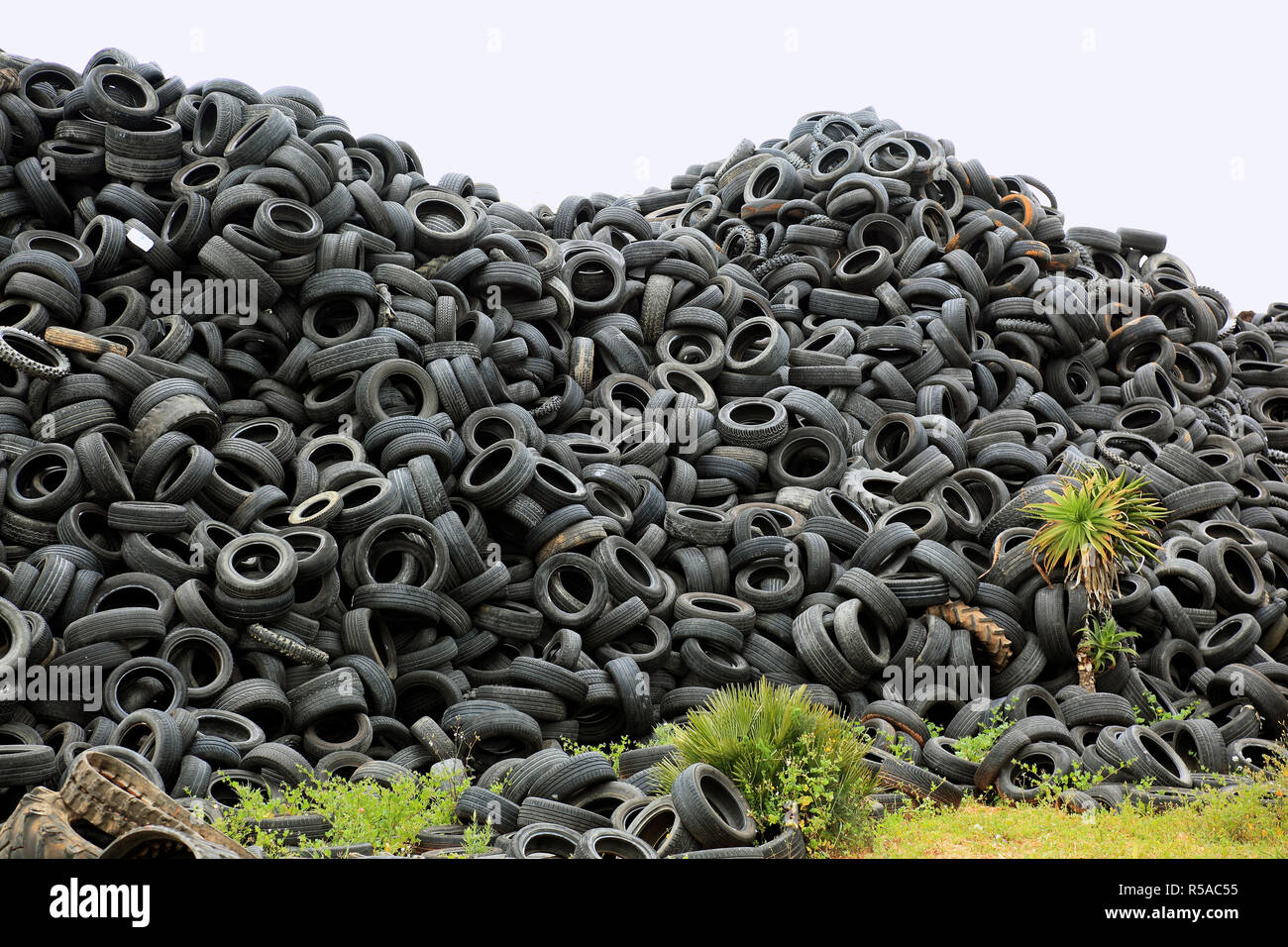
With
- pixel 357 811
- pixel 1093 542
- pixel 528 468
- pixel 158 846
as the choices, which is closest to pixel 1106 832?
pixel 1093 542

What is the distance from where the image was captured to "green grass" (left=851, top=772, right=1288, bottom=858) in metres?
8.27

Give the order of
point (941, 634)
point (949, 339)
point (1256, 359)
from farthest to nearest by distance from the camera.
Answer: point (1256, 359) < point (949, 339) < point (941, 634)

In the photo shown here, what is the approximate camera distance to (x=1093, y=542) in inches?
466

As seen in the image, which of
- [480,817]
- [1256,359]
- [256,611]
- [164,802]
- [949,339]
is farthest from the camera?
[1256,359]

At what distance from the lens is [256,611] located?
10.9m

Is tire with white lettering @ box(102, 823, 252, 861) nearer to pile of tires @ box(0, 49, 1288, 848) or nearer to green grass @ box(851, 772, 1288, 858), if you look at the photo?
pile of tires @ box(0, 49, 1288, 848)

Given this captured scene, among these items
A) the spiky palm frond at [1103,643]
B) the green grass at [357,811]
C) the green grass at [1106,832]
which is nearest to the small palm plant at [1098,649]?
the spiky palm frond at [1103,643]

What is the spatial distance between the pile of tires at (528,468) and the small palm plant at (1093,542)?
305 millimetres

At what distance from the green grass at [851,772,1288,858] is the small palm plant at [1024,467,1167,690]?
2790 mm

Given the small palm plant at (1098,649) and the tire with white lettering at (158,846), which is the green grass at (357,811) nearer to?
the tire with white lettering at (158,846)

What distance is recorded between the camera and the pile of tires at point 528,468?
35.6ft
